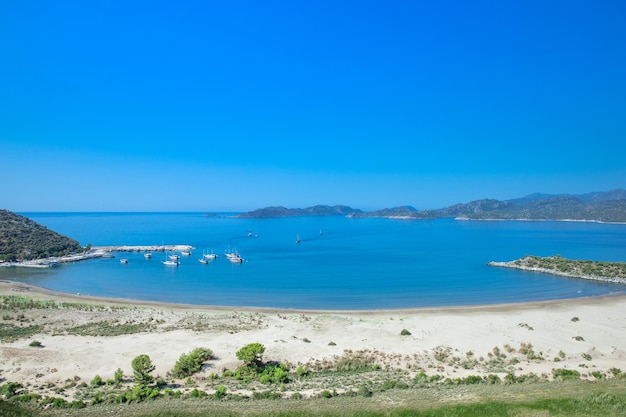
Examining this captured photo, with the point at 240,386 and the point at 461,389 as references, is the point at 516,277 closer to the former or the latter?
the point at 461,389

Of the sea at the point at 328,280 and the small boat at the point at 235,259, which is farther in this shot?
the small boat at the point at 235,259

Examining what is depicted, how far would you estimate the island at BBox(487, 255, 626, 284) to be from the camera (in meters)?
62.6

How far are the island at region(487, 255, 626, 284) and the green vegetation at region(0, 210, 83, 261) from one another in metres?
99.2

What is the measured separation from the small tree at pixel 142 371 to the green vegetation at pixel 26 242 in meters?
80.9

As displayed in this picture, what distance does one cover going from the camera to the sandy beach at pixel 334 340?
960 inches

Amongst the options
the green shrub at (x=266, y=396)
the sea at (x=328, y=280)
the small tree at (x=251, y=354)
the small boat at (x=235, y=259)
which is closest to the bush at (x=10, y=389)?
the small tree at (x=251, y=354)

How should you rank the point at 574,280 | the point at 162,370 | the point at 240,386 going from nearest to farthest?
the point at 240,386 → the point at 162,370 → the point at 574,280

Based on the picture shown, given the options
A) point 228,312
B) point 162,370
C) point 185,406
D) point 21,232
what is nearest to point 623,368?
point 185,406

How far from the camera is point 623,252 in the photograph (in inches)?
3920

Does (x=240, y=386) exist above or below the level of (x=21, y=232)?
below

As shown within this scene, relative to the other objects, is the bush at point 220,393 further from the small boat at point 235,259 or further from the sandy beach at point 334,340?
the small boat at point 235,259

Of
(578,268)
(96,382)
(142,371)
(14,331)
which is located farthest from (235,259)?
(96,382)

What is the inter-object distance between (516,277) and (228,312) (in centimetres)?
4958

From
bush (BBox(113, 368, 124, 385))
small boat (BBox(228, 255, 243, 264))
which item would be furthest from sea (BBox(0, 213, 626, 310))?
bush (BBox(113, 368, 124, 385))
